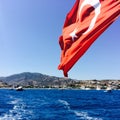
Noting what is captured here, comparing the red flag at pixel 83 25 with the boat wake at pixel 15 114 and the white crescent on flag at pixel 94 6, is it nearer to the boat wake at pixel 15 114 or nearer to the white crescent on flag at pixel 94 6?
the white crescent on flag at pixel 94 6

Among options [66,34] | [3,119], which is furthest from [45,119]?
[66,34]

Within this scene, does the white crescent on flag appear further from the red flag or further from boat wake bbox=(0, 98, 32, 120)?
boat wake bbox=(0, 98, 32, 120)

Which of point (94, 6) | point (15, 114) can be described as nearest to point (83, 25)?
point (94, 6)

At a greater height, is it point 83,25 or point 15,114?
point 83,25

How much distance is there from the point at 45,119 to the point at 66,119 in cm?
378

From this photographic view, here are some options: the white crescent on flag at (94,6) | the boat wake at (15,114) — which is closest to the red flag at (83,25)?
the white crescent on flag at (94,6)

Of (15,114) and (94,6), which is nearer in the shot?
(94,6)

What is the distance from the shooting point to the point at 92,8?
12.6m

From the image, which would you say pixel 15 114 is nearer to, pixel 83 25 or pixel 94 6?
pixel 83 25

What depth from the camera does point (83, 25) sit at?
41.2ft

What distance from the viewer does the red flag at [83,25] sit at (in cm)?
1097

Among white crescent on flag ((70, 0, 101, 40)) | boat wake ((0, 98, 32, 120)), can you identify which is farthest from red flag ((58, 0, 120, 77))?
boat wake ((0, 98, 32, 120))

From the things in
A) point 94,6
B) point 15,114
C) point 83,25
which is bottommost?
point 15,114

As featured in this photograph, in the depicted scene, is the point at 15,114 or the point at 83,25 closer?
the point at 83,25
